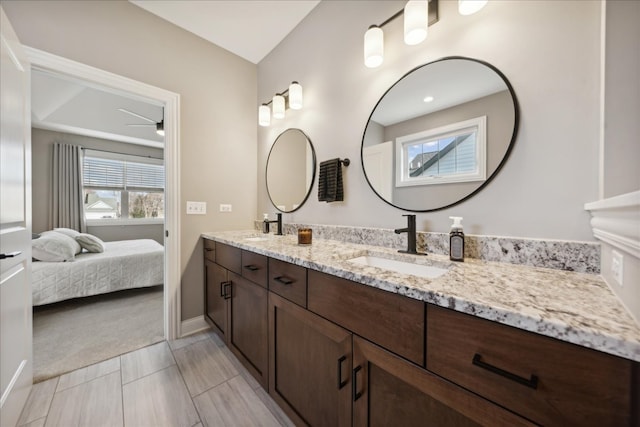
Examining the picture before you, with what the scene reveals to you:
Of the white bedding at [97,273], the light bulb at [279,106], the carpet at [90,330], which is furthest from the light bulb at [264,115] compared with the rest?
the white bedding at [97,273]

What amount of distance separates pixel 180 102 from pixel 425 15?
6.28ft

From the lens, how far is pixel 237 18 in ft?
6.31

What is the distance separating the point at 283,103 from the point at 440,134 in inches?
55.2

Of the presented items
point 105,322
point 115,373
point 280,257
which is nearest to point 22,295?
point 115,373

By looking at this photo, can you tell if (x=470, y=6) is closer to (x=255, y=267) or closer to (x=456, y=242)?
(x=456, y=242)

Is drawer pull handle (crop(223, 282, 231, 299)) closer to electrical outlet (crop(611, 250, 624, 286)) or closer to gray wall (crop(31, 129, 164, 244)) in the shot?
electrical outlet (crop(611, 250, 624, 286))

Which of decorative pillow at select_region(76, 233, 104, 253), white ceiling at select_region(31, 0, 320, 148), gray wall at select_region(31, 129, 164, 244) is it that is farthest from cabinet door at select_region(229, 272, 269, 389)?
gray wall at select_region(31, 129, 164, 244)

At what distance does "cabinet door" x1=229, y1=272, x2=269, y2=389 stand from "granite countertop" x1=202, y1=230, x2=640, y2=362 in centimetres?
53

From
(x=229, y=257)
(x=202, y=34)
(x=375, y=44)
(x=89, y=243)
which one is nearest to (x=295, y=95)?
(x=375, y=44)

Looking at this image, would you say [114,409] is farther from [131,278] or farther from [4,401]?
[131,278]

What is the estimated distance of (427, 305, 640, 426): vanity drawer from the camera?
41cm

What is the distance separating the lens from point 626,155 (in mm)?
719

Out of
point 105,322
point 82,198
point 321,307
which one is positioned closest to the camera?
point 321,307

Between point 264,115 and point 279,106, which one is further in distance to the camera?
point 264,115
